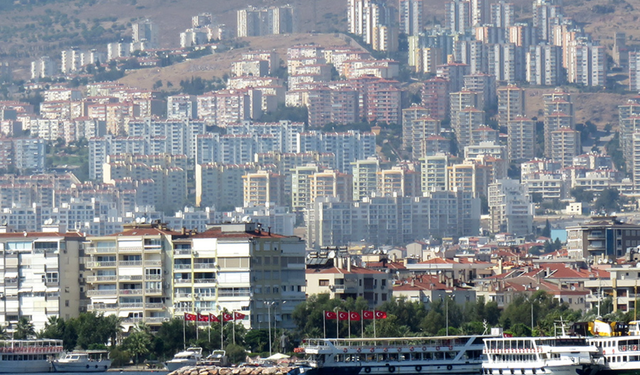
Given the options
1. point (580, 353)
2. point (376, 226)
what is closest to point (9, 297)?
point (580, 353)

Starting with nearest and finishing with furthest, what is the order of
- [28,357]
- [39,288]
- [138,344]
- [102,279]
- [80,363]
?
[80,363] → [28,357] → [138,344] → [102,279] → [39,288]

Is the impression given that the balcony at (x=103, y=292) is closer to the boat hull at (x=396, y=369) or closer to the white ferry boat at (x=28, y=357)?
the white ferry boat at (x=28, y=357)

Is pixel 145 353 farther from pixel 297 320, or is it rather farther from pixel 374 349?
pixel 374 349

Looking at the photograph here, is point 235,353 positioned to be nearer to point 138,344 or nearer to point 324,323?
point 138,344

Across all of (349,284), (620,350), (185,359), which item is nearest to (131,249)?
(185,359)

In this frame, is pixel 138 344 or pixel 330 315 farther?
pixel 138 344

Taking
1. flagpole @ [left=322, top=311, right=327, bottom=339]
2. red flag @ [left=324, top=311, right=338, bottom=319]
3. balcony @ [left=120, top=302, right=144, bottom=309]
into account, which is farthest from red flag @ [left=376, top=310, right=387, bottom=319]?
balcony @ [left=120, top=302, right=144, bottom=309]
